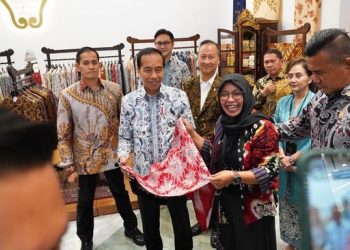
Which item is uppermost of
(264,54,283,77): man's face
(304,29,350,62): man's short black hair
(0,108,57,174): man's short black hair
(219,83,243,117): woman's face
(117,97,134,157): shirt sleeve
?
(304,29,350,62): man's short black hair

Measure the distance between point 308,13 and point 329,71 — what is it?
266 cm

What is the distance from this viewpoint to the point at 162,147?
72.6 inches

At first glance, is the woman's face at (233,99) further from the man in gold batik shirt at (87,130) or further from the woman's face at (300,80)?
the man in gold batik shirt at (87,130)

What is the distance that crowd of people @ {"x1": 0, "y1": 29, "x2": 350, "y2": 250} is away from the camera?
1367mm

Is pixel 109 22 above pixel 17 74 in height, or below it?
above

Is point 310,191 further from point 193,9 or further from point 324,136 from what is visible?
point 193,9

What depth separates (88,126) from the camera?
2.21 meters

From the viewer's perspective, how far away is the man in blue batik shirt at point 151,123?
6.06 ft

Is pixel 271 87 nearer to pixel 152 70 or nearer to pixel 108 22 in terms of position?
pixel 152 70

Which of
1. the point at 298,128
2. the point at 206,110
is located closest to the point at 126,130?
the point at 206,110

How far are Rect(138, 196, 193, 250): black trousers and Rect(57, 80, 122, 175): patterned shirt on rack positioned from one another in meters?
0.50

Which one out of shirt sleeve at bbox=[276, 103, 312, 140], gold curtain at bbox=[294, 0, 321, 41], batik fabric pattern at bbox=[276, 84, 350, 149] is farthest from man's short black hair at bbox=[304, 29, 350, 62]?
gold curtain at bbox=[294, 0, 321, 41]

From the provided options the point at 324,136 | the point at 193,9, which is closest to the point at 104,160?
the point at 324,136

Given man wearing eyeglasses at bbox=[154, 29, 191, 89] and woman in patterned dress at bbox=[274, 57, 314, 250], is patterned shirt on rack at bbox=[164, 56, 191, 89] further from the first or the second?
woman in patterned dress at bbox=[274, 57, 314, 250]
